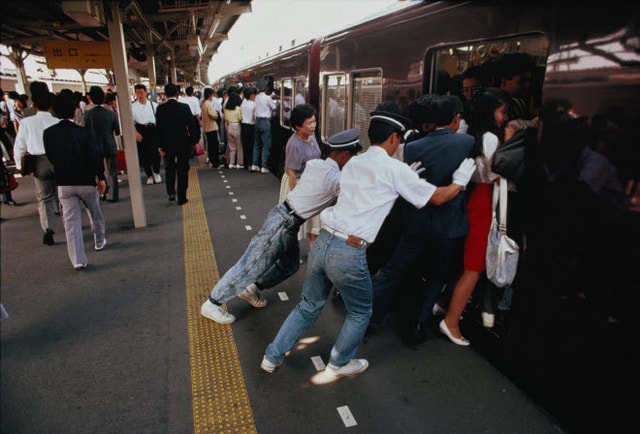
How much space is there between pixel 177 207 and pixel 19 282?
2.82 meters

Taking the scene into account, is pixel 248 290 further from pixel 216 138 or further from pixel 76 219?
pixel 216 138

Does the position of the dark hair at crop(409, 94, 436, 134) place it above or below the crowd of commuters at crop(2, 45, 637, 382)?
above

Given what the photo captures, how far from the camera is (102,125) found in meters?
6.60

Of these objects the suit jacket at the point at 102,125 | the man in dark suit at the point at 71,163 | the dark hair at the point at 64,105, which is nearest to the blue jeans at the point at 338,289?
the man in dark suit at the point at 71,163

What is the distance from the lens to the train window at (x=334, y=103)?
17.8 ft

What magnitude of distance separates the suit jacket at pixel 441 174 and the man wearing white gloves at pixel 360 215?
229 millimetres

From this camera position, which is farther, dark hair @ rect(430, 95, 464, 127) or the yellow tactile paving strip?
dark hair @ rect(430, 95, 464, 127)

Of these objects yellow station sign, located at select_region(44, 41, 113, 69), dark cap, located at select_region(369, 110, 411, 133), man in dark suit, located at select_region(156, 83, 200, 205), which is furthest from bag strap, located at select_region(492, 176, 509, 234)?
yellow station sign, located at select_region(44, 41, 113, 69)

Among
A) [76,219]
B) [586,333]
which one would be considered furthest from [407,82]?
[76,219]

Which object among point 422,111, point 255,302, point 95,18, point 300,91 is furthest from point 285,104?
point 422,111

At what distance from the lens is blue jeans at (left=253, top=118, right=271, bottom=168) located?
28.7 feet

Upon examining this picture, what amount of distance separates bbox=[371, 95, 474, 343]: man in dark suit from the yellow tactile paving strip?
1144 millimetres

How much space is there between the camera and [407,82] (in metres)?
3.71

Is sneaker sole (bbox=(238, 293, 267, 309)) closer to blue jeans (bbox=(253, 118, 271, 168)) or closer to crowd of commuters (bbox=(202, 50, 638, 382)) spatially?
crowd of commuters (bbox=(202, 50, 638, 382))
